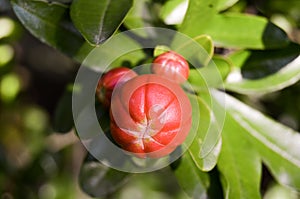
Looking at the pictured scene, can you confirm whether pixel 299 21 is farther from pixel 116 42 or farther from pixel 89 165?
pixel 89 165

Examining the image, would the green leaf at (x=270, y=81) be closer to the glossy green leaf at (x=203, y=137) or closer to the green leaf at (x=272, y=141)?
the green leaf at (x=272, y=141)

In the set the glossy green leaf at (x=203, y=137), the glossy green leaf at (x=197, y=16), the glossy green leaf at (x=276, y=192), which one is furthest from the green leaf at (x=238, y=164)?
the glossy green leaf at (x=276, y=192)

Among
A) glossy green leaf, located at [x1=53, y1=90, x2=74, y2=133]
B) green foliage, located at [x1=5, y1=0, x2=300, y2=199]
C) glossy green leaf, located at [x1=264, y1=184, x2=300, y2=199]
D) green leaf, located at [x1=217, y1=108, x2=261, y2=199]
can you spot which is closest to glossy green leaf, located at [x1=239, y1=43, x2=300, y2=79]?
green foliage, located at [x1=5, y1=0, x2=300, y2=199]

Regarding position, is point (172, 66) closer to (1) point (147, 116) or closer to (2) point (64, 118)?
(1) point (147, 116)

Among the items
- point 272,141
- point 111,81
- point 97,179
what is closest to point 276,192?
point 272,141

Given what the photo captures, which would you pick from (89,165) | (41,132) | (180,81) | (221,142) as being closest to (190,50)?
(180,81)
